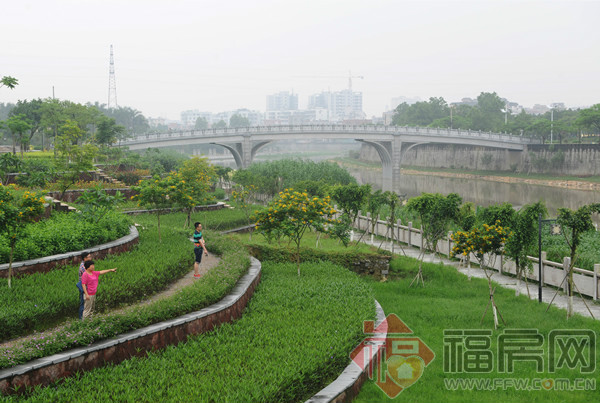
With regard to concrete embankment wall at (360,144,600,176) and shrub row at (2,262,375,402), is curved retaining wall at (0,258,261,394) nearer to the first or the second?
shrub row at (2,262,375,402)

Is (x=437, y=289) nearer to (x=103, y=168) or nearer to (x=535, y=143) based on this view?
(x=103, y=168)

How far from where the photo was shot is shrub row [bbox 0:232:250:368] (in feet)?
26.6

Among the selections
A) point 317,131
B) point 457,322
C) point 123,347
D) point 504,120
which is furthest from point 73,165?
point 504,120

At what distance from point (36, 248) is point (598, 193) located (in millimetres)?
57437

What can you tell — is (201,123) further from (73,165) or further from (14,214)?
(14,214)

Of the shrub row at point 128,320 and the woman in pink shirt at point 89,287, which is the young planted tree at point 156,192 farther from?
the woman in pink shirt at point 89,287

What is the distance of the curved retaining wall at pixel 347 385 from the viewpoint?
8.00m

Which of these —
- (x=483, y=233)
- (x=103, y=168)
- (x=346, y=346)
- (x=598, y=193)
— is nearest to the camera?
(x=346, y=346)

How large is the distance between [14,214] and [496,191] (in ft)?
192

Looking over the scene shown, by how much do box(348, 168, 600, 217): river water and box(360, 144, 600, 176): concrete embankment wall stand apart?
4.66 meters

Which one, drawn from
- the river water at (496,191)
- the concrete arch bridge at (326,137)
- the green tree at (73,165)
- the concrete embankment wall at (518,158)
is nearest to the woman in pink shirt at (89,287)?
the green tree at (73,165)

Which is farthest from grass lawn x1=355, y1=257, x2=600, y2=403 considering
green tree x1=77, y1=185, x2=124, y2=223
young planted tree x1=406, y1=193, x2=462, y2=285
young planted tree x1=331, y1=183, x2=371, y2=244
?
green tree x1=77, y1=185, x2=124, y2=223

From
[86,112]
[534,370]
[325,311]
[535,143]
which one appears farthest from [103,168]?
[535,143]

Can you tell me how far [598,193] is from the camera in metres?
56.7
